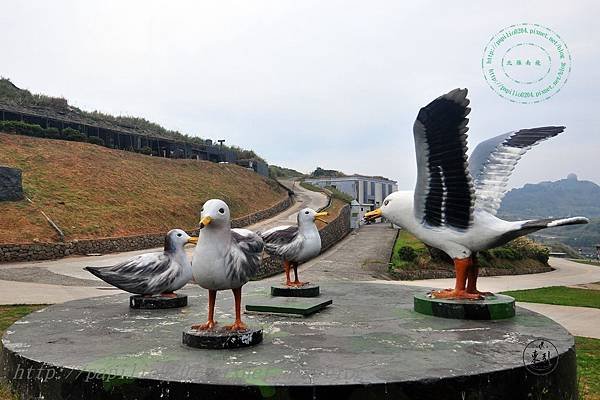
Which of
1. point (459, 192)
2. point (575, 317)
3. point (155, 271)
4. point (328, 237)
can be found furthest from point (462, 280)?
point (328, 237)

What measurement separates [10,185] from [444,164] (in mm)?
23617

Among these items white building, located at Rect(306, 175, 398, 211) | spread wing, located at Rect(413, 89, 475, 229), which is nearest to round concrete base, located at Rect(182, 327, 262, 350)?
spread wing, located at Rect(413, 89, 475, 229)

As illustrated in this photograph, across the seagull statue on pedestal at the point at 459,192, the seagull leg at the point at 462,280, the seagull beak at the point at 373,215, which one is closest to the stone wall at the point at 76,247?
the seagull beak at the point at 373,215

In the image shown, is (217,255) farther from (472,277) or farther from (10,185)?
(10,185)

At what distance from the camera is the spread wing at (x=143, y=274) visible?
22.3 ft

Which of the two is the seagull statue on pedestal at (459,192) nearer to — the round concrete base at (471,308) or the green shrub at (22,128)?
the round concrete base at (471,308)

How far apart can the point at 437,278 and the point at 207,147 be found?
31.8 meters

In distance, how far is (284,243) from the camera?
8.34 meters

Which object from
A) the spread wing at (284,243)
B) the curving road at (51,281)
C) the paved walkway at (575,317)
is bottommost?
the paved walkway at (575,317)

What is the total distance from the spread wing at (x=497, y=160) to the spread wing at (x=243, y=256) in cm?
317

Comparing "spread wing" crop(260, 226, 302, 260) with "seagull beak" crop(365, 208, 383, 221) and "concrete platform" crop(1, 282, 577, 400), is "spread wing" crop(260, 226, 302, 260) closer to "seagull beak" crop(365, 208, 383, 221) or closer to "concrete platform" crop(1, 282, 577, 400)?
"seagull beak" crop(365, 208, 383, 221)

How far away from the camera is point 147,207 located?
2922 cm

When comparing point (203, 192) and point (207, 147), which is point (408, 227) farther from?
point (207, 147)

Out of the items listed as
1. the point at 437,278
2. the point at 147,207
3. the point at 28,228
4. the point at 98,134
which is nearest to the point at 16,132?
the point at 98,134
